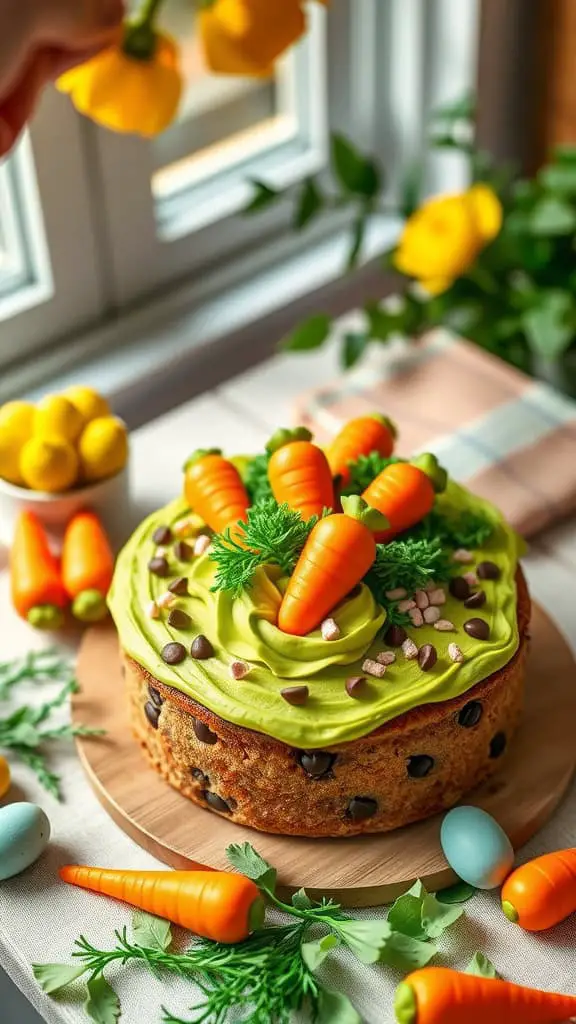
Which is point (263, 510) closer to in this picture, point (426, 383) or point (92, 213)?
point (426, 383)

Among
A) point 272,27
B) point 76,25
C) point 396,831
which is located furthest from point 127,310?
point 396,831

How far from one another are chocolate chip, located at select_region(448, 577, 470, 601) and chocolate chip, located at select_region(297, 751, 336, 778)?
0.18m

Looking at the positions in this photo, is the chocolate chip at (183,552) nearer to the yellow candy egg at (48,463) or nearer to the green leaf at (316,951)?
the yellow candy egg at (48,463)

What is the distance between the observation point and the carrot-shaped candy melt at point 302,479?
1.06 m

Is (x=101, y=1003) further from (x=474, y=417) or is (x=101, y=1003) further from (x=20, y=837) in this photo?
(x=474, y=417)

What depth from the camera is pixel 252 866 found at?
100 centimetres

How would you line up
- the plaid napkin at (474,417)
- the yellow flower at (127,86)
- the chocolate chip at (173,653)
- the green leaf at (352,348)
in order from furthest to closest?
the green leaf at (352,348) → the plaid napkin at (474,417) → the yellow flower at (127,86) → the chocolate chip at (173,653)

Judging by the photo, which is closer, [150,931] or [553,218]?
[150,931]

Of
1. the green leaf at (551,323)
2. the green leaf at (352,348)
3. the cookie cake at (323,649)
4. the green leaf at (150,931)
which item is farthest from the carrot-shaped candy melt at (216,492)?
the green leaf at (551,323)

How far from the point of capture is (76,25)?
1.00 meters

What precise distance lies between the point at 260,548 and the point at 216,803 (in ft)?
0.70

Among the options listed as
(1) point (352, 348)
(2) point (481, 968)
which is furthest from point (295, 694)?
(1) point (352, 348)

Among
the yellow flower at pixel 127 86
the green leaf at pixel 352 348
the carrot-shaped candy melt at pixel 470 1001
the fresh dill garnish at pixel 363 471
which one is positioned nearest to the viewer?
the carrot-shaped candy melt at pixel 470 1001

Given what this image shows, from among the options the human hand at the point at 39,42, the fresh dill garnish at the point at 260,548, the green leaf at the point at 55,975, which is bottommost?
the green leaf at the point at 55,975
